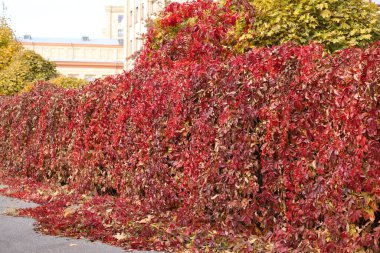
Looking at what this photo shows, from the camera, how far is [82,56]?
243 ft

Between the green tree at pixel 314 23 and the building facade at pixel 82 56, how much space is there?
62.5 metres

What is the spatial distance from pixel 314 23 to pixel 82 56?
217 feet

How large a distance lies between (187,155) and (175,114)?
27.2 inches

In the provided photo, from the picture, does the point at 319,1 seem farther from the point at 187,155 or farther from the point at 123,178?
the point at 123,178

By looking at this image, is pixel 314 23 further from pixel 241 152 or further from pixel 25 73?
pixel 25 73

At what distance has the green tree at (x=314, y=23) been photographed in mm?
9606

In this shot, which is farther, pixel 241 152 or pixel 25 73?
pixel 25 73

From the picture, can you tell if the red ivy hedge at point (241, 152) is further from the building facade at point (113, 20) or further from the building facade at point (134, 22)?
the building facade at point (113, 20)

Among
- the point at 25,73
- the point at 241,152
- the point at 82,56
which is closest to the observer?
the point at 241,152

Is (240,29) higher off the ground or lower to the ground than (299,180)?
higher

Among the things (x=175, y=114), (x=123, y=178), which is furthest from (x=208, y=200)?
(x=123, y=178)

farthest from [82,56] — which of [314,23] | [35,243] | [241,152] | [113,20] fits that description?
[241,152]

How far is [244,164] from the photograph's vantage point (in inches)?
278

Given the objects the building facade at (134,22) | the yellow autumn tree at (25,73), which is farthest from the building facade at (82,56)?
the yellow autumn tree at (25,73)
